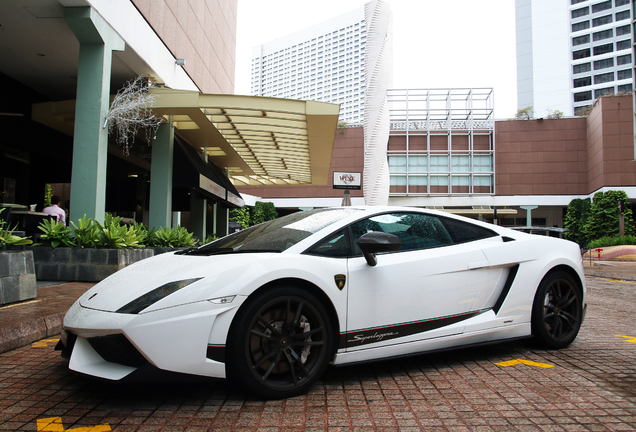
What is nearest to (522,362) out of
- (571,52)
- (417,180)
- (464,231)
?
(464,231)

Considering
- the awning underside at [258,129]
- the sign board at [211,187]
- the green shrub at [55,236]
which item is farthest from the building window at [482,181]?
the green shrub at [55,236]

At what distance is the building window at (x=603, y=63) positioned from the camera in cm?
7775

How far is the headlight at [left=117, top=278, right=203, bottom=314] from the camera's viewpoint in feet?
7.76

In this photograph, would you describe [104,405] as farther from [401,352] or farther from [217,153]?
[217,153]

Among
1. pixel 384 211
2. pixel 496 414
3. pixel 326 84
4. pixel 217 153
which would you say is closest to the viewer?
pixel 496 414

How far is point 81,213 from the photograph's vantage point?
328 inches

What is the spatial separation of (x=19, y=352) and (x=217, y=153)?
1473cm

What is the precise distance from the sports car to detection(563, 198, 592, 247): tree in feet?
125

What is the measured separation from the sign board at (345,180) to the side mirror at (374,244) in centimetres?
1912

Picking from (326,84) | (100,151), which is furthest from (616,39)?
(100,151)

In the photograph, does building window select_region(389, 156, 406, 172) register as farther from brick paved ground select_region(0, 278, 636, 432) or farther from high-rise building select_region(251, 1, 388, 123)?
high-rise building select_region(251, 1, 388, 123)

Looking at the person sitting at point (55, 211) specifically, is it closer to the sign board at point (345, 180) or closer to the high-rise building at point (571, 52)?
the sign board at point (345, 180)

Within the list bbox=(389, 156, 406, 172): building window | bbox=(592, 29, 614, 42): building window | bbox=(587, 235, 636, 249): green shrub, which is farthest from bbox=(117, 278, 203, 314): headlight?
bbox=(592, 29, 614, 42): building window

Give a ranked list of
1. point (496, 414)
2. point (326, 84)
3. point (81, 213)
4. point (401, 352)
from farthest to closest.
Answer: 1. point (326, 84)
2. point (81, 213)
3. point (401, 352)
4. point (496, 414)
